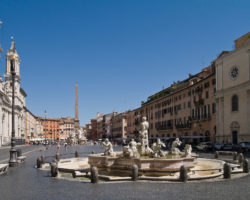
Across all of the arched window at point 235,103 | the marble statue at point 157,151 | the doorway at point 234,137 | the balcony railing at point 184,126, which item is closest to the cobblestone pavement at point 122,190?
the marble statue at point 157,151

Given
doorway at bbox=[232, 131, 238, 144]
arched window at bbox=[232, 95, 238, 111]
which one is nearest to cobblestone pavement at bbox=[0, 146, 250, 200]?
doorway at bbox=[232, 131, 238, 144]

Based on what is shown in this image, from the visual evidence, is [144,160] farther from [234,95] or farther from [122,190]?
[234,95]

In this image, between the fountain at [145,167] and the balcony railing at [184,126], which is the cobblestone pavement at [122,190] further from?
the balcony railing at [184,126]

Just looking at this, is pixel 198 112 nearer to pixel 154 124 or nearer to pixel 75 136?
pixel 154 124

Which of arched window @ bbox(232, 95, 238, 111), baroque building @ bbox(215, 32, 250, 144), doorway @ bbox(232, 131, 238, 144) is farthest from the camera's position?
arched window @ bbox(232, 95, 238, 111)

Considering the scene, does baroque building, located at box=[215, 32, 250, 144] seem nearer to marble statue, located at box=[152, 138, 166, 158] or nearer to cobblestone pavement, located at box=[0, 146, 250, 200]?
marble statue, located at box=[152, 138, 166, 158]

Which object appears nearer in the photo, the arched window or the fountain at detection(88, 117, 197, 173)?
the fountain at detection(88, 117, 197, 173)

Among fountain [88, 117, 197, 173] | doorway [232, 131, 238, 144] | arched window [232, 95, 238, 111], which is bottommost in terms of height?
doorway [232, 131, 238, 144]

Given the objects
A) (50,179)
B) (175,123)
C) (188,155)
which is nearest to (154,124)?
(175,123)

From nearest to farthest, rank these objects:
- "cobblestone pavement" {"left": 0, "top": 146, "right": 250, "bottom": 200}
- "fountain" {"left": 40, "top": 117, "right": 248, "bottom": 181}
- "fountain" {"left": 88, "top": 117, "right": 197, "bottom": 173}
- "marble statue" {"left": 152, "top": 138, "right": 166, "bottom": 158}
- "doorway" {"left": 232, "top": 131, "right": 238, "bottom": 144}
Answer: "cobblestone pavement" {"left": 0, "top": 146, "right": 250, "bottom": 200}
"fountain" {"left": 40, "top": 117, "right": 248, "bottom": 181}
"fountain" {"left": 88, "top": 117, "right": 197, "bottom": 173}
"marble statue" {"left": 152, "top": 138, "right": 166, "bottom": 158}
"doorway" {"left": 232, "top": 131, "right": 238, "bottom": 144}

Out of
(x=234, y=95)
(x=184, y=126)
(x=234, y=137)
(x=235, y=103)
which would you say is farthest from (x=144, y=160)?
(x=184, y=126)

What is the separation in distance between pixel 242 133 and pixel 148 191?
106 ft

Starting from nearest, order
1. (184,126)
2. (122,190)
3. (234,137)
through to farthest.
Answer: (122,190), (234,137), (184,126)

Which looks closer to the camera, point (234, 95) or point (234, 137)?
point (234, 137)
